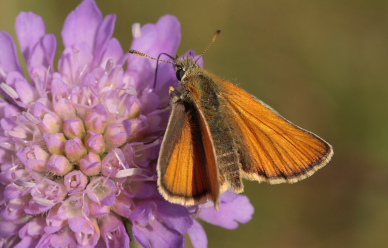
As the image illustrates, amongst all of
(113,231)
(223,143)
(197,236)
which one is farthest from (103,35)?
(197,236)

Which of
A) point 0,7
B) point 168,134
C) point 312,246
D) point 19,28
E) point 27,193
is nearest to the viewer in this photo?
point 168,134

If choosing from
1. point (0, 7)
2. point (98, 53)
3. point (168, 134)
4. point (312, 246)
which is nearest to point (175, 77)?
point (98, 53)

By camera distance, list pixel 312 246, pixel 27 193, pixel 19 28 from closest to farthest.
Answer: pixel 27 193 → pixel 19 28 → pixel 312 246

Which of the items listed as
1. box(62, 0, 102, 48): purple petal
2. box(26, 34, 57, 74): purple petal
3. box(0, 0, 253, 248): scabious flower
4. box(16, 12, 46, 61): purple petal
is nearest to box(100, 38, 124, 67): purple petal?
box(0, 0, 253, 248): scabious flower

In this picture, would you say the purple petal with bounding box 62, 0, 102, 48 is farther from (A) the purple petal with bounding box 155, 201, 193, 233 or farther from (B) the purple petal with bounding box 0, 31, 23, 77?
(A) the purple petal with bounding box 155, 201, 193, 233

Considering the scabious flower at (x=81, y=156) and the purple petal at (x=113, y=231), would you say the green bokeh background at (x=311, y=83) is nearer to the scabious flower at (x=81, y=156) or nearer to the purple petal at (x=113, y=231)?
the scabious flower at (x=81, y=156)

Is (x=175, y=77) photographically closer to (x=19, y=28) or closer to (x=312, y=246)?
(x=19, y=28)
